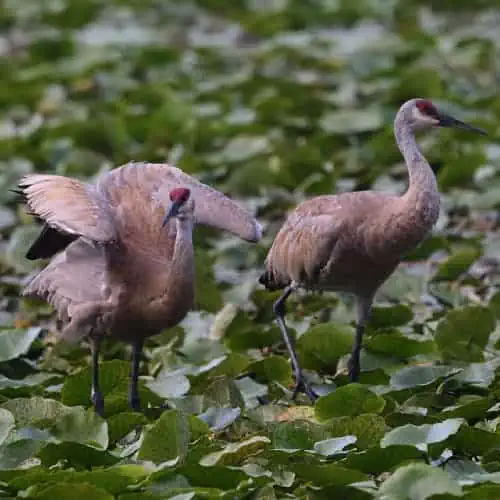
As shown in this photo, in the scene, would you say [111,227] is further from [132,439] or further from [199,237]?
[199,237]

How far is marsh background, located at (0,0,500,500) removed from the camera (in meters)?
5.85

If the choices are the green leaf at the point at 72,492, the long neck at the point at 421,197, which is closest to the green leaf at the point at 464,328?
the long neck at the point at 421,197

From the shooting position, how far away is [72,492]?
533 centimetres

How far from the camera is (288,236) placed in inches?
302

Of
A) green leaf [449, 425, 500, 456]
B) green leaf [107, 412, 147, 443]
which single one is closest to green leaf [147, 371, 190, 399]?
green leaf [107, 412, 147, 443]

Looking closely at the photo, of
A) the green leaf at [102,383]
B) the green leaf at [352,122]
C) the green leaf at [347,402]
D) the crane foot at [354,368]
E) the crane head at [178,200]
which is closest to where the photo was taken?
the crane head at [178,200]

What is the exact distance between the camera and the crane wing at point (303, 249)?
7406 millimetres

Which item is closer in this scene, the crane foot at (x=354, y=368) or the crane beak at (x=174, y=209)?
the crane beak at (x=174, y=209)

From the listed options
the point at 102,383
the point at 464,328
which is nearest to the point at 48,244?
the point at 102,383

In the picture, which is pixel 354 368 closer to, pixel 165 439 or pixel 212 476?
pixel 165 439

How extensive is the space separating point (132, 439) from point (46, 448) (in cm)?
58

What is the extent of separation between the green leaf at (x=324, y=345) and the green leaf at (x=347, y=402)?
997 millimetres

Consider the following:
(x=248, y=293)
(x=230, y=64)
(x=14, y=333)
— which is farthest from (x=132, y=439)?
(x=230, y=64)

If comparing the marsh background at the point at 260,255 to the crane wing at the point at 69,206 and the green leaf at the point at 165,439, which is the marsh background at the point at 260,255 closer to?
the green leaf at the point at 165,439
